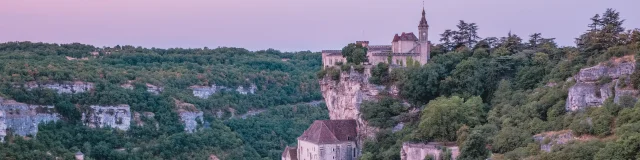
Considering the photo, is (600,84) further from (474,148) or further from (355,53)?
(355,53)

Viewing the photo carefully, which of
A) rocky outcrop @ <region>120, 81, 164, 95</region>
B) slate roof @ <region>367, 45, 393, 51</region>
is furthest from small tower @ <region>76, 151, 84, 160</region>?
slate roof @ <region>367, 45, 393, 51</region>

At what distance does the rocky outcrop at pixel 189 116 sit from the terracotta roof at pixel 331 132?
43.3 meters

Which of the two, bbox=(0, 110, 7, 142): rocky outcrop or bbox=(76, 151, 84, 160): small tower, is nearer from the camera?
bbox=(0, 110, 7, 142): rocky outcrop

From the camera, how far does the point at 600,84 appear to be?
164 feet

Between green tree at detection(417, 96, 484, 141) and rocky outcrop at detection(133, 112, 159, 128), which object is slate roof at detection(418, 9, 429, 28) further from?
rocky outcrop at detection(133, 112, 159, 128)

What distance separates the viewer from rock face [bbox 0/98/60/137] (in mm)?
82625

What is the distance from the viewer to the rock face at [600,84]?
48.7 m

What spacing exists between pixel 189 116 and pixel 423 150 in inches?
2268

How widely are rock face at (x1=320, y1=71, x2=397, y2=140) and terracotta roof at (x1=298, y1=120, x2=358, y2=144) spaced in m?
0.63

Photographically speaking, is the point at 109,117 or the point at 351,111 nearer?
the point at 351,111

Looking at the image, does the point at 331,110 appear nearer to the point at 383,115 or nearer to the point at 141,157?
the point at 383,115

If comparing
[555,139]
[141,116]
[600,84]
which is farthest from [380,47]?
[141,116]

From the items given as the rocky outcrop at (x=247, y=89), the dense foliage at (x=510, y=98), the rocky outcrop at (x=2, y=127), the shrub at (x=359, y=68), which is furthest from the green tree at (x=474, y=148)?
the rocky outcrop at (x=247, y=89)

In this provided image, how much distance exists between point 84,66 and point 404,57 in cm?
5347
